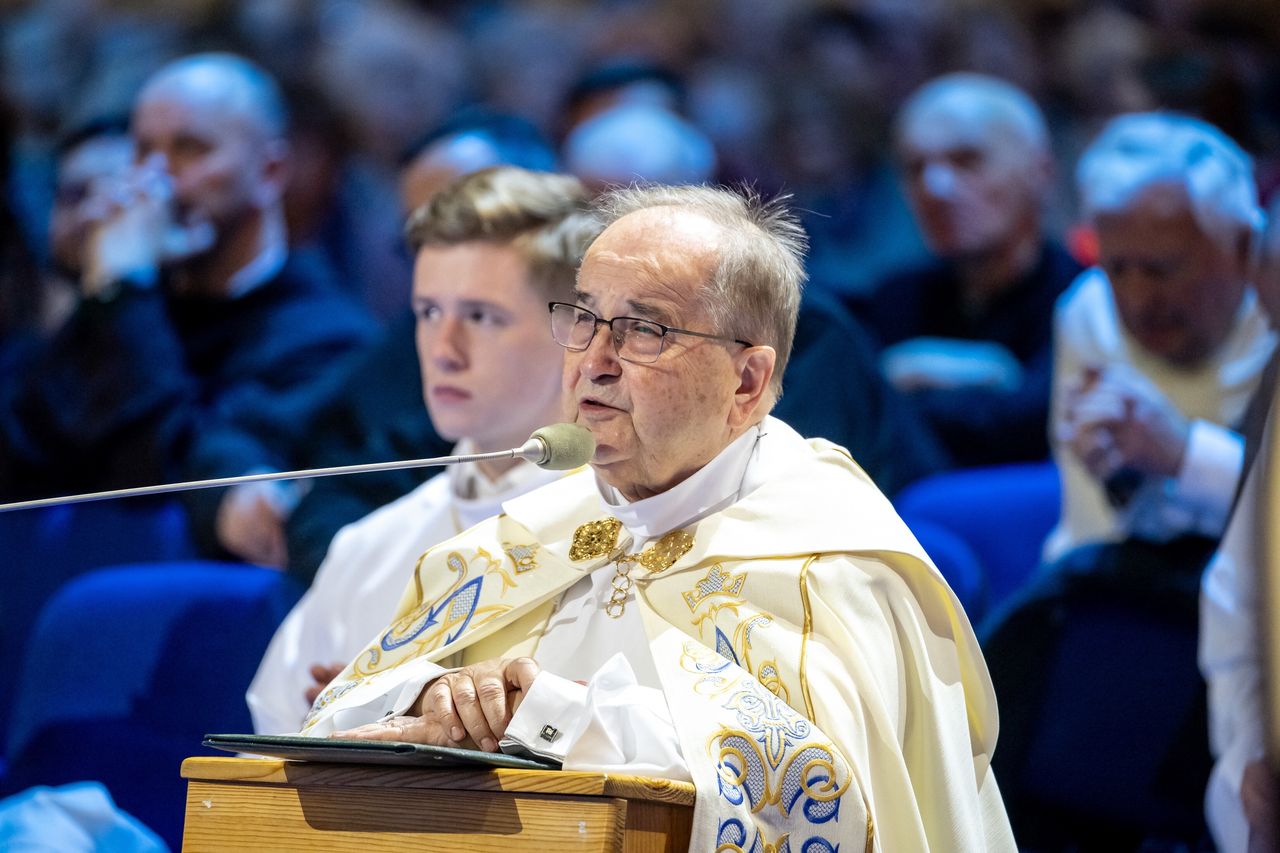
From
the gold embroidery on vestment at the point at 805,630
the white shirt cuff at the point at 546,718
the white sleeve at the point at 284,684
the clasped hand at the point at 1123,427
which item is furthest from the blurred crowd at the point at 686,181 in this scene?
the white shirt cuff at the point at 546,718

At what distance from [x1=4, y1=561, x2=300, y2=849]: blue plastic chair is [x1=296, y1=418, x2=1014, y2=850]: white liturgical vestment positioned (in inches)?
65.0

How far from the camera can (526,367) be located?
3.10 meters

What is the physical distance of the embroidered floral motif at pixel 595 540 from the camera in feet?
7.88

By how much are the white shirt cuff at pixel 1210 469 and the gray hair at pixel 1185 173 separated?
0.55 metres

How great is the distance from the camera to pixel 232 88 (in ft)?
20.1

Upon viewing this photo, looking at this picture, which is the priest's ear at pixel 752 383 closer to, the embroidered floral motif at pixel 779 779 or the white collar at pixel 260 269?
the embroidered floral motif at pixel 779 779

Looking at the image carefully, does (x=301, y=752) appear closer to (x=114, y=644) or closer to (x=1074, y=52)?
(x=114, y=644)

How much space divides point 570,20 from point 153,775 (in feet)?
13.4

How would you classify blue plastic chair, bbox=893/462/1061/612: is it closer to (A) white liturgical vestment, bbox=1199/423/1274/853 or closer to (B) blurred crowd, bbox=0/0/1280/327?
(A) white liturgical vestment, bbox=1199/423/1274/853

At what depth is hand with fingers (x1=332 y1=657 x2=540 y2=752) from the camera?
6.66ft

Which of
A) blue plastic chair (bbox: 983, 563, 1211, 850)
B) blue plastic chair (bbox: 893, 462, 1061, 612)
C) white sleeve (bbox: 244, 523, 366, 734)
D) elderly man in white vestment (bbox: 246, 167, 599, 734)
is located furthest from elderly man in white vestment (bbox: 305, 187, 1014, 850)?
blue plastic chair (bbox: 893, 462, 1061, 612)

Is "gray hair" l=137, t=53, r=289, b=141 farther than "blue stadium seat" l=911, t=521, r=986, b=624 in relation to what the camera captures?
Yes

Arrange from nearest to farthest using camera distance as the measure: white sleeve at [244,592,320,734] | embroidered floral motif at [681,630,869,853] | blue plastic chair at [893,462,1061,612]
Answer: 1. embroidered floral motif at [681,630,869,853]
2. white sleeve at [244,592,320,734]
3. blue plastic chair at [893,462,1061,612]

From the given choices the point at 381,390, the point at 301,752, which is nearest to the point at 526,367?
the point at 301,752
